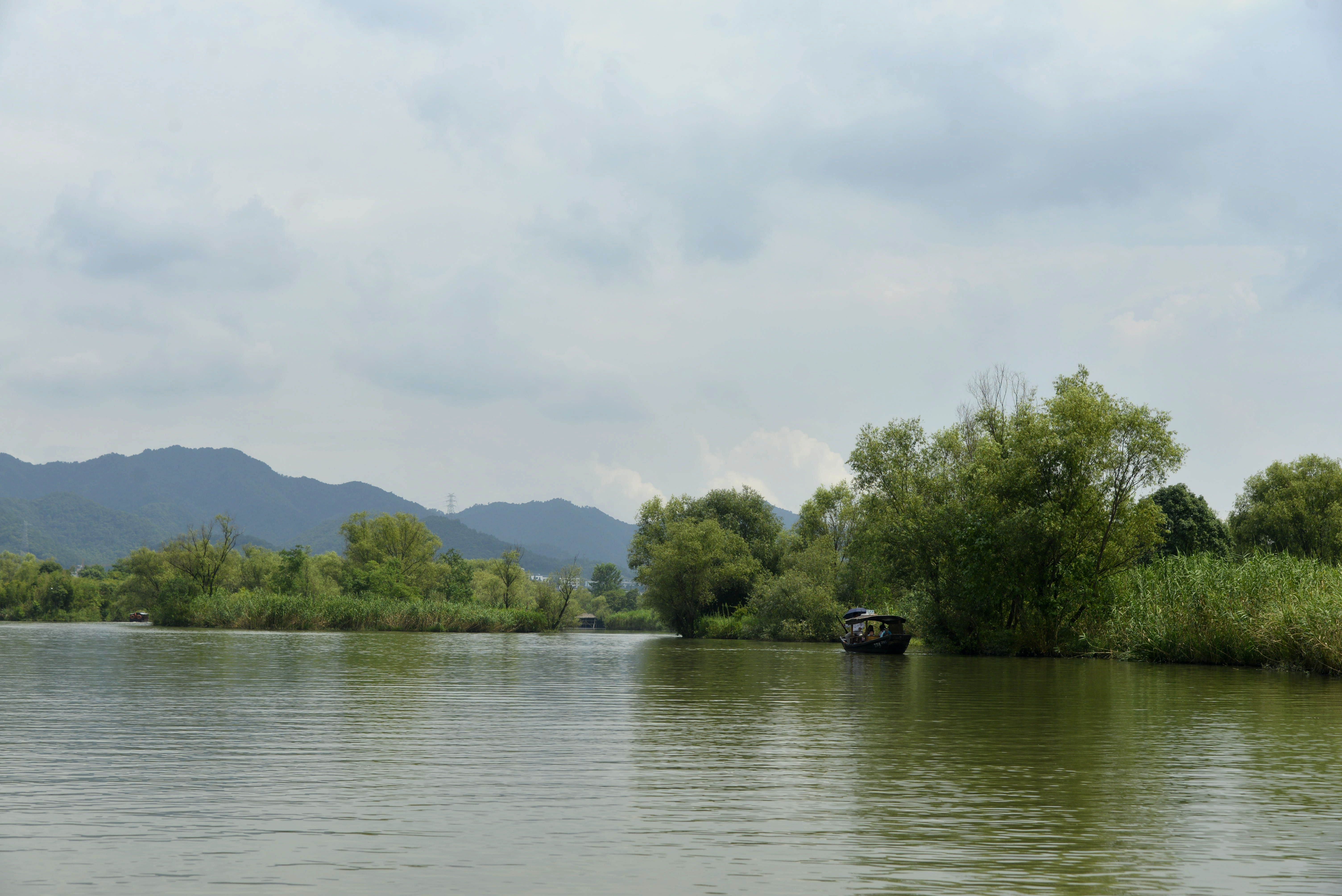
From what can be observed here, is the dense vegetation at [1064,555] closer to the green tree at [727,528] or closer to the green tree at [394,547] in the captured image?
the green tree at [727,528]

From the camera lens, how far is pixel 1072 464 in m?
52.4

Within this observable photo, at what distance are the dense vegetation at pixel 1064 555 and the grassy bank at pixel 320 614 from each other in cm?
3235

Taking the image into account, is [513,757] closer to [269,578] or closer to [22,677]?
[22,677]

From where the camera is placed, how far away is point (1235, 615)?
40.2 meters

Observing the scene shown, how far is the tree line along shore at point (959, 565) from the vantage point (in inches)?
1738

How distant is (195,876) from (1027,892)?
6.76m

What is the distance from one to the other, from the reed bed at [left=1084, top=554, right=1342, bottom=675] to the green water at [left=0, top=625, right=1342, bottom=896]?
34.9 ft

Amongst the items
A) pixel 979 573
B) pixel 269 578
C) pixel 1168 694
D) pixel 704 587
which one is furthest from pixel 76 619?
pixel 1168 694

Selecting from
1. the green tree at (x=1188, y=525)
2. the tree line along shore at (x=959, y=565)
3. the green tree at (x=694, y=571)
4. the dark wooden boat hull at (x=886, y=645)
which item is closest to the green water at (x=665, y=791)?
the tree line along shore at (x=959, y=565)

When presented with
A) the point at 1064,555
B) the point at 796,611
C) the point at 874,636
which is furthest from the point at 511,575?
the point at 1064,555

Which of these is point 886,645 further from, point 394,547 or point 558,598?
point 394,547

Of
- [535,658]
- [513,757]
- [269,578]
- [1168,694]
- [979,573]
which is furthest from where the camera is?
[269,578]

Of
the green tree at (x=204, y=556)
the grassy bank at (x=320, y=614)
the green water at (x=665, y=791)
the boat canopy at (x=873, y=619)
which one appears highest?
the green tree at (x=204, y=556)

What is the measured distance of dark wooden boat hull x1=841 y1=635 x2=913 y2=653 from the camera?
185ft
